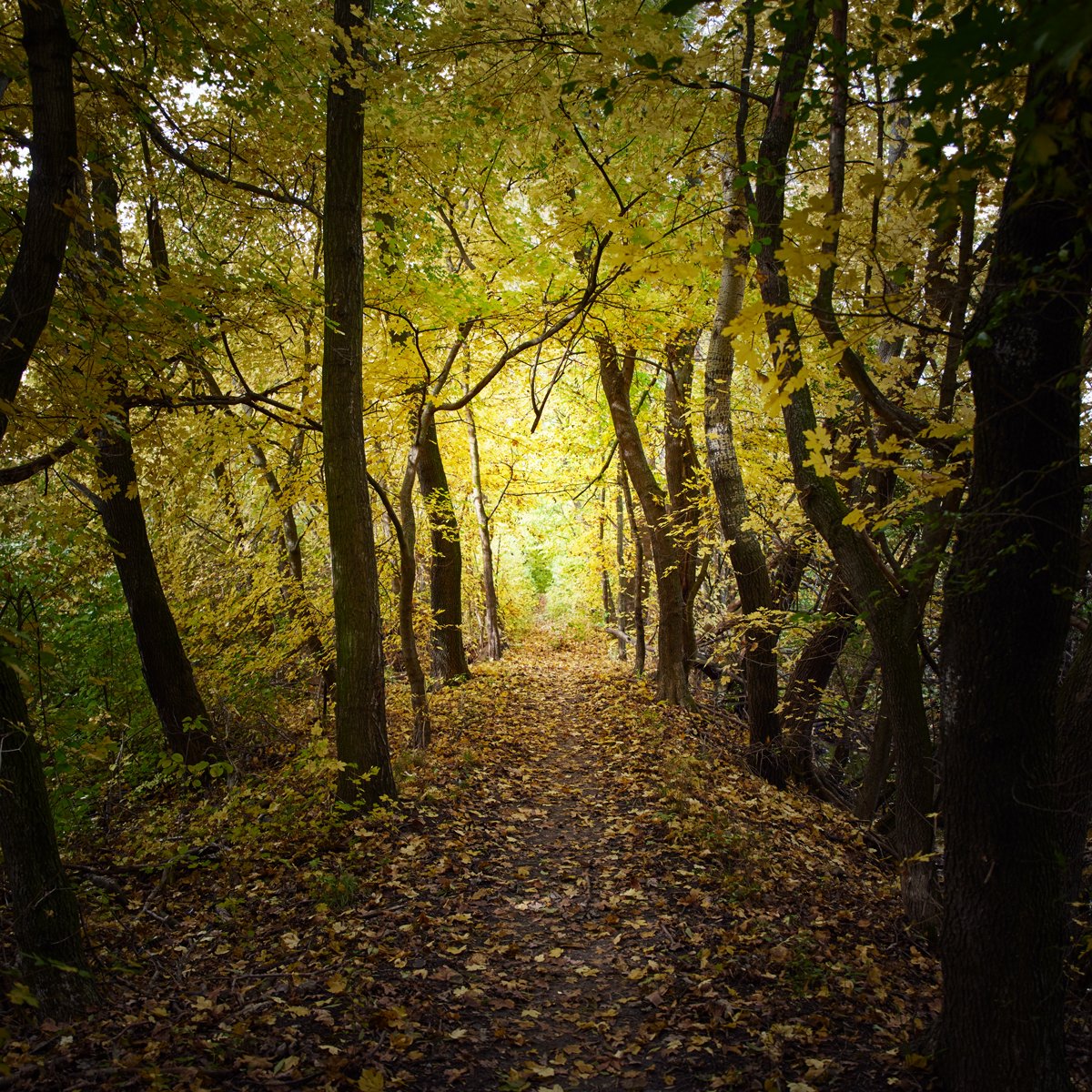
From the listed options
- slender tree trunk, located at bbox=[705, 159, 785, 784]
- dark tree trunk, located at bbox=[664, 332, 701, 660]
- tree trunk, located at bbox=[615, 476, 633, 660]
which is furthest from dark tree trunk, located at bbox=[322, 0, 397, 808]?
tree trunk, located at bbox=[615, 476, 633, 660]

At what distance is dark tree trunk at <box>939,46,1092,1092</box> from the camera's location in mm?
2525

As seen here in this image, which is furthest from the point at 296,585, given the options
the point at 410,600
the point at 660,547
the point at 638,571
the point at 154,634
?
the point at 638,571

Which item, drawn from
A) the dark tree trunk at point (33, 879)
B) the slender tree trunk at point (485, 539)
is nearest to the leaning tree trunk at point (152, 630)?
the dark tree trunk at point (33, 879)

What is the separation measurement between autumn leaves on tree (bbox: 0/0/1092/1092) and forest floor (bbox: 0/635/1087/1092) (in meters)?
0.53

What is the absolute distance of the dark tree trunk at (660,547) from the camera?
34.3 ft

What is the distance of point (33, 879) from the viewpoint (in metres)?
3.51

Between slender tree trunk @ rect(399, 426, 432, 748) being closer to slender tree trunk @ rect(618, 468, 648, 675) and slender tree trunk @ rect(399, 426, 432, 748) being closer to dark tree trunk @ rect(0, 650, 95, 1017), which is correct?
dark tree trunk @ rect(0, 650, 95, 1017)

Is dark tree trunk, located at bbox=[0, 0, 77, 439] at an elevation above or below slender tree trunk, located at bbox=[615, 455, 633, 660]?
above

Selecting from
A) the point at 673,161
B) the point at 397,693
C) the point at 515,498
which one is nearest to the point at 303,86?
the point at 673,161

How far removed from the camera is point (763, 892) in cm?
511

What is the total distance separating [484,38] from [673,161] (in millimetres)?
1705

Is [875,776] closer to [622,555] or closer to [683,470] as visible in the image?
[683,470]

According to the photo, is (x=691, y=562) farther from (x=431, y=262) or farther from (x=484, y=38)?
(x=484, y=38)

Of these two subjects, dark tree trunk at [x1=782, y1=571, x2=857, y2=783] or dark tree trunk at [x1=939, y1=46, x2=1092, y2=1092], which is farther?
dark tree trunk at [x1=782, y1=571, x2=857, y2=783]
